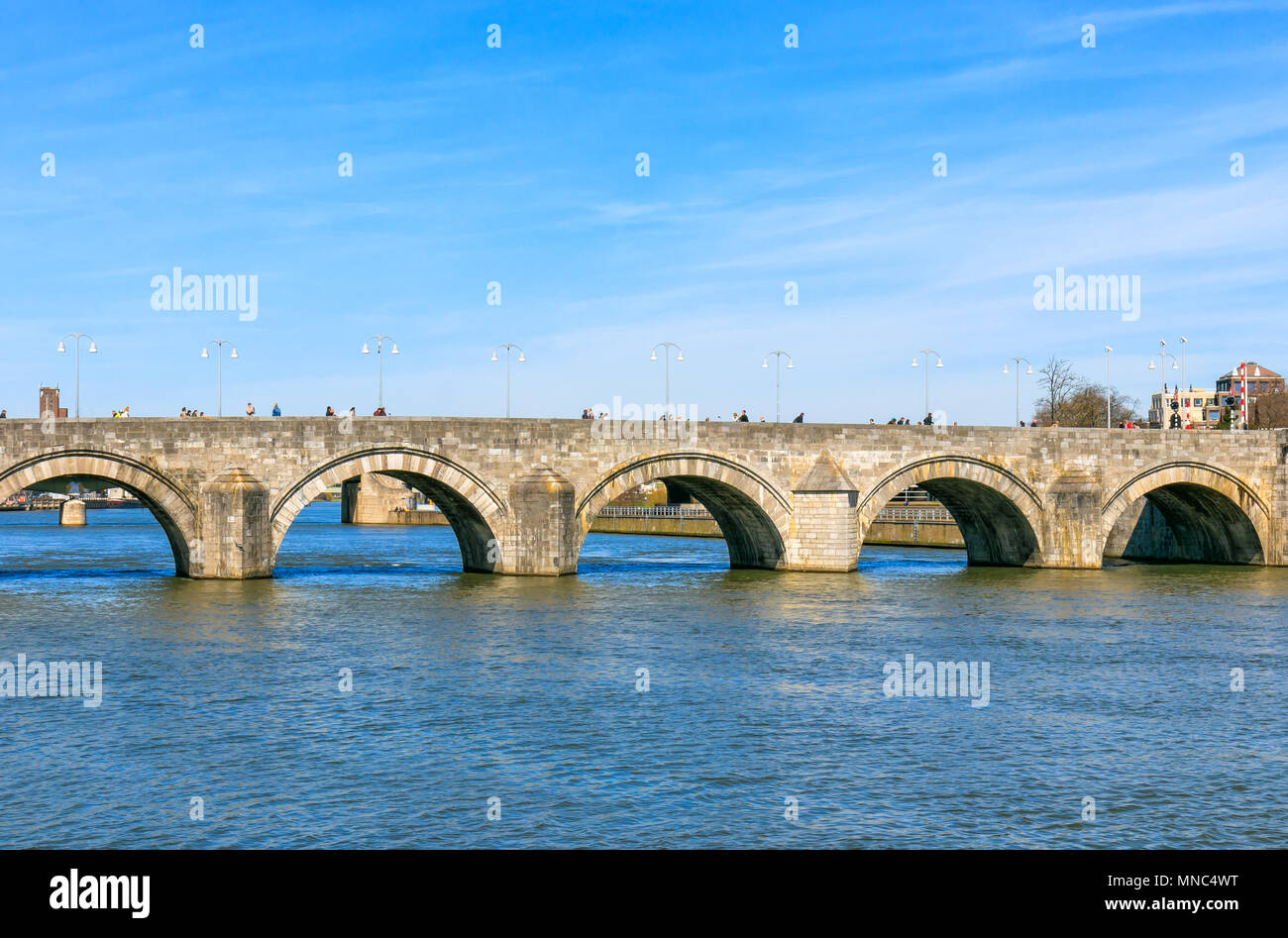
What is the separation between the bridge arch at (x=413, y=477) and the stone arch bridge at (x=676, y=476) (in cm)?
6

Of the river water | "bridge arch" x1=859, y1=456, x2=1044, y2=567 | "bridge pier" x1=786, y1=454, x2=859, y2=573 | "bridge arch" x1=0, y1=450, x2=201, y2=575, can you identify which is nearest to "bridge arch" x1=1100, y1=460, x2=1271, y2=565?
"bridge arch" x1=859, y1=456, x2=1044, y2=567

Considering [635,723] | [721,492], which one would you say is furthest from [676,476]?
[635,723]

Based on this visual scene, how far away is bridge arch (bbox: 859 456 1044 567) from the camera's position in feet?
166

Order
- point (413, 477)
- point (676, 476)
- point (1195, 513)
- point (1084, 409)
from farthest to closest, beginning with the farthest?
point (1084, 409) < point (1195, 513) < point (676, 476) < point (413, 477)

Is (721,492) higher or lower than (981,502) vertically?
higher

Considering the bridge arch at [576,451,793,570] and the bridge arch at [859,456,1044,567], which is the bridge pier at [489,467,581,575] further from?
the bridge arch at [859,456,1044,567]

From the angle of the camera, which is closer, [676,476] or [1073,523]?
[676,476]

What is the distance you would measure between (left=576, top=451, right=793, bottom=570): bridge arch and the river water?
614cm

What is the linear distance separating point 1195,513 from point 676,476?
28.2 meters

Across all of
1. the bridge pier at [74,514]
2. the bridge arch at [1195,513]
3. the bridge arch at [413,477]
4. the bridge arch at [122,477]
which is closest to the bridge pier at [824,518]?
the bridge arch at [413,477]

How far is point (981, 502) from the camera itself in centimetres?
5462

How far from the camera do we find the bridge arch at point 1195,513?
54562mm

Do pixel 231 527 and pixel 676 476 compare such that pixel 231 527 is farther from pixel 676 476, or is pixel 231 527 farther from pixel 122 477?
pixel 676 476
